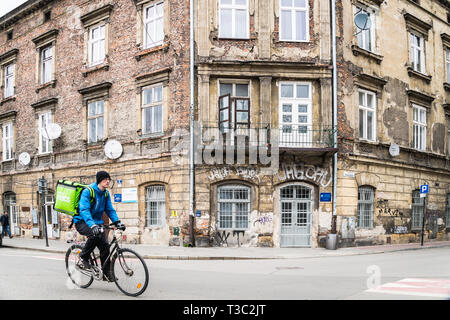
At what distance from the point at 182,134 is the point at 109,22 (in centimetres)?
725

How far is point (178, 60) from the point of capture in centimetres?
2039

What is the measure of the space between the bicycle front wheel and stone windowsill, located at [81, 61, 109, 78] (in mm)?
17108

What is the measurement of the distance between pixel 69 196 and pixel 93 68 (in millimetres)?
17111

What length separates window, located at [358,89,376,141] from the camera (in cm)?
2194

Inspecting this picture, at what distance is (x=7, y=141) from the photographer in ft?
98.4

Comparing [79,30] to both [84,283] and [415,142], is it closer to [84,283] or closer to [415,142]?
[415,142]

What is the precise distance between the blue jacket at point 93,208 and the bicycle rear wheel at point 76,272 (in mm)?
609

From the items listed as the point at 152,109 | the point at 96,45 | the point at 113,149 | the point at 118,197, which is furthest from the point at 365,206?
the point at 96,45

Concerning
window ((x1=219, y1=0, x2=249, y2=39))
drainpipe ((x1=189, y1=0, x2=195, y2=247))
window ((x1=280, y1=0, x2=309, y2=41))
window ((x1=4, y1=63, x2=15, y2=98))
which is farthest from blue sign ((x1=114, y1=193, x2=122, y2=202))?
window ((x1=4, y1=63, x2=15, y2=98))

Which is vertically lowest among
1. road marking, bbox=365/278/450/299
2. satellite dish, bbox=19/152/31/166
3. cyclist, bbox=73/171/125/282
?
road marking, bbox=365/278/450/299

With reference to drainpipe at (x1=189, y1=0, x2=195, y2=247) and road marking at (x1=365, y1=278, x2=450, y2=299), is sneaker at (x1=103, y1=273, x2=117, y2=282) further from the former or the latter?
drainpipe at (x1=189, y1=0, x2=195, y2=247)

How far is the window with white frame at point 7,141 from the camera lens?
2961 cm

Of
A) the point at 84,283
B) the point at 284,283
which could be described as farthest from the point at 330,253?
the point at 84,283

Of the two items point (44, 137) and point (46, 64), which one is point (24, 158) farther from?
point (46, 64)
